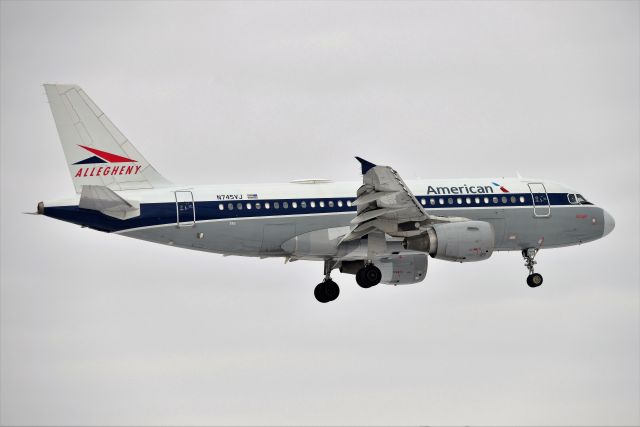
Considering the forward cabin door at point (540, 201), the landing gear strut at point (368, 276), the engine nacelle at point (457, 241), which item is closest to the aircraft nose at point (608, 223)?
the forward cabin door at point (540, 201)

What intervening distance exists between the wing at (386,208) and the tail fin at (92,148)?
9.82 metres

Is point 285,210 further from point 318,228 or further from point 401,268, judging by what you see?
point 401,268

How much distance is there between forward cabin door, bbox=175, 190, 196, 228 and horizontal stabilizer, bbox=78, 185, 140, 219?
Result: 1996 millimetres

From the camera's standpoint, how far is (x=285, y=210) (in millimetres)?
73125

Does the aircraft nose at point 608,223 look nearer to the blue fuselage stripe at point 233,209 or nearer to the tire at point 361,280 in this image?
the blue fuselage stripe at point 233,209

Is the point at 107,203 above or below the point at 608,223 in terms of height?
below

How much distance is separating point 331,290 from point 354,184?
657 cm

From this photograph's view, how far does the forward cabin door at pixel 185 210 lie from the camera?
2787 inches

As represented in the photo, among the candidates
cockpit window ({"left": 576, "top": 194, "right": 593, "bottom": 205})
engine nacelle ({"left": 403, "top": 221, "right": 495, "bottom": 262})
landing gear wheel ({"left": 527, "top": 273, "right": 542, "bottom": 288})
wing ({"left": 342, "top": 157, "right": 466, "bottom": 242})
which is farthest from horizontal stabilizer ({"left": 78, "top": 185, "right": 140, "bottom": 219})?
cockpit window ({"left": 576, "top": 194, "right": 593, "bottom": 205})

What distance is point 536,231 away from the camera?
78250mm

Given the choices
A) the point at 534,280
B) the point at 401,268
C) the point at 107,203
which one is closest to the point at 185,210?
the point at 107,203

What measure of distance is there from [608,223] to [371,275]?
14440mm

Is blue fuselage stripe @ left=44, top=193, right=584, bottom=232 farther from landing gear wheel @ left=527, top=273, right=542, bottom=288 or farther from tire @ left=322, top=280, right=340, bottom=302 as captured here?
tire @ left=322, top=280, right=340, bottom=302

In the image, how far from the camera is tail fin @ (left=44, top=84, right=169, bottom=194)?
7138 centimetres
